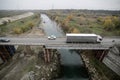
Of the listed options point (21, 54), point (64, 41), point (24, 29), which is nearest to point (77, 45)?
point (64, 41)

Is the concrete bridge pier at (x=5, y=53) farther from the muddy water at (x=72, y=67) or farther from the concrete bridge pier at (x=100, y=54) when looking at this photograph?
the concrete bridge pier at (x=100, y=54)

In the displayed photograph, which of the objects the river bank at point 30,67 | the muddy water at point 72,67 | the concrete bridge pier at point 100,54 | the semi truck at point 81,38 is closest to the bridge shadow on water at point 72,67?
the muddy water at point 72,67

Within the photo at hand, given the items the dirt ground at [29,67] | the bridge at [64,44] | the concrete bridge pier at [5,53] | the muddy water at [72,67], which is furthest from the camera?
the concrete bridge pier at [5,53]

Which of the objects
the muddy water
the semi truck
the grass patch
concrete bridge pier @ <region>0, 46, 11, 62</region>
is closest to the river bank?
concrete bridge pier @ <region>0, 46, 11, 62</region>

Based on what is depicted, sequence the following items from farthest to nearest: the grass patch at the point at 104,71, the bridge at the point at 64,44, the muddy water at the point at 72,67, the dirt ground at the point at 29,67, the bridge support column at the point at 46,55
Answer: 1. the bridge support column at the point at 46,55
2. the bridge at the point at 64,44
3. the muddy water at the point at 72,67
4. the dirt ground at the point at 29,67
5. the grass patch at the point at 104,71

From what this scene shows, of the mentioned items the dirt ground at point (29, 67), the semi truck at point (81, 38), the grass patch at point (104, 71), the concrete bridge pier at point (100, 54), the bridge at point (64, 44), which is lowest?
the dirt ground at point (29, 67)

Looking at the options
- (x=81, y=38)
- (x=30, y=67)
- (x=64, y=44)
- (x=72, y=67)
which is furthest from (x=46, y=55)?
(x=81, y=38)

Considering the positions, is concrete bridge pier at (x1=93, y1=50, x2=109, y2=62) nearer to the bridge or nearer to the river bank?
the bridge

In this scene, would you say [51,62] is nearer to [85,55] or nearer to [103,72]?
[85,55]
